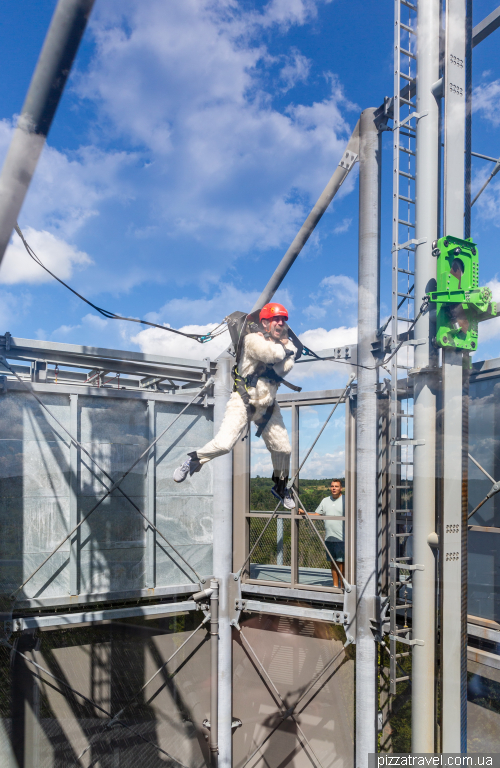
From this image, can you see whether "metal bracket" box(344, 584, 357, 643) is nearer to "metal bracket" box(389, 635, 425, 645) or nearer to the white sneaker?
"metal bracket" box(389, 635, 425, 645)

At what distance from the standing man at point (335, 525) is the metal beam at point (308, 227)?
3215 mm

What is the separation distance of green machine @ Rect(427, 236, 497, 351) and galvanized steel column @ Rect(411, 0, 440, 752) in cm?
19

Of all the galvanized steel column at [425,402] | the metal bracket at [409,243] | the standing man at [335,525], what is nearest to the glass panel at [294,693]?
the standing man at [335,525]

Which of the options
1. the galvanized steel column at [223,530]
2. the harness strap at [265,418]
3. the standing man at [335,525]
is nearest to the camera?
the harness strap at [265,418]

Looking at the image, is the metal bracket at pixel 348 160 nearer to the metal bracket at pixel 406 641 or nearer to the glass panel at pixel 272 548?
the glass panel at pixel 272 548

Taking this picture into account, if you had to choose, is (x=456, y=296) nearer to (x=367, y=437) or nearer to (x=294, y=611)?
(x=367, y=437)

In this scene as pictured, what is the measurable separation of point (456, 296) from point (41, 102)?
12.7 ft

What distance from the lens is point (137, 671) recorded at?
801cm

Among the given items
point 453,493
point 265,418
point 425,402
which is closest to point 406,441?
point 425,402

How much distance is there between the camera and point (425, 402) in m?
5.46

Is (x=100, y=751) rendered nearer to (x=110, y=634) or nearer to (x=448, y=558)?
(x=110, y=634)

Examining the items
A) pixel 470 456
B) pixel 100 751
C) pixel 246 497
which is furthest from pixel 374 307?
pixel 100 751

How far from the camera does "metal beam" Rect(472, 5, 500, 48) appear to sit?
17.9 feet

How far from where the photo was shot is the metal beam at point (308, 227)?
19.1ft
